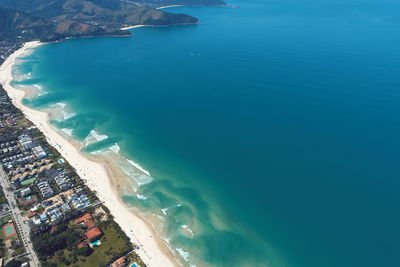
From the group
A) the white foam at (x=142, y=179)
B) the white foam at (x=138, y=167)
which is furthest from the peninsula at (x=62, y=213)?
the white foam at (x=138, y=167)

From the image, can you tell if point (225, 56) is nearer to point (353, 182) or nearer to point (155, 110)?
point (155, 110)

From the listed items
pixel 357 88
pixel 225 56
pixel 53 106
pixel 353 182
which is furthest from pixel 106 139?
pixel 357 88

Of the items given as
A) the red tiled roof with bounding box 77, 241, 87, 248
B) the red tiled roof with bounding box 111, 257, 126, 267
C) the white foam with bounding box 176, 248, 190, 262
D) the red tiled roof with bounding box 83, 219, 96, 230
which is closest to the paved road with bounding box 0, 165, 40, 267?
the red tiled roof with bounding box 77, 241, 87, 248

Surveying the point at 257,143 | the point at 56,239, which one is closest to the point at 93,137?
the point at 56,239

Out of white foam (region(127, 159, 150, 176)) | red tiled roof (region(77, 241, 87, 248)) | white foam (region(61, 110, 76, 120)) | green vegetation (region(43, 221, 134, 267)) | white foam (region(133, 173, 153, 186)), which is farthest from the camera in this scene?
white foam (region(61, 110, 76, 120))

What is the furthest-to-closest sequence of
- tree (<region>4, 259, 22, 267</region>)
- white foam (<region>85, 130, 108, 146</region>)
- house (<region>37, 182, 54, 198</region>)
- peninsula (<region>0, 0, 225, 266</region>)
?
white foam (<region>85, 130, 108, 146</region>) → house (<region>37, 182, 54, 198</region>) → peninsula (<region>0, 0, 225, 266</region>) → tree (<region>4, 259, 22, 267</region>)

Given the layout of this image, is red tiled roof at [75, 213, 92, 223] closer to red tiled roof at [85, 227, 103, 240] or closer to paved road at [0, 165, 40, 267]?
red tiled roof at [85, 227, 103, 240]

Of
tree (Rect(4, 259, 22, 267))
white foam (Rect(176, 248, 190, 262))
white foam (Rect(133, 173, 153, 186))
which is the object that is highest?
white foam (Rect(133, 173, 153, 186))
